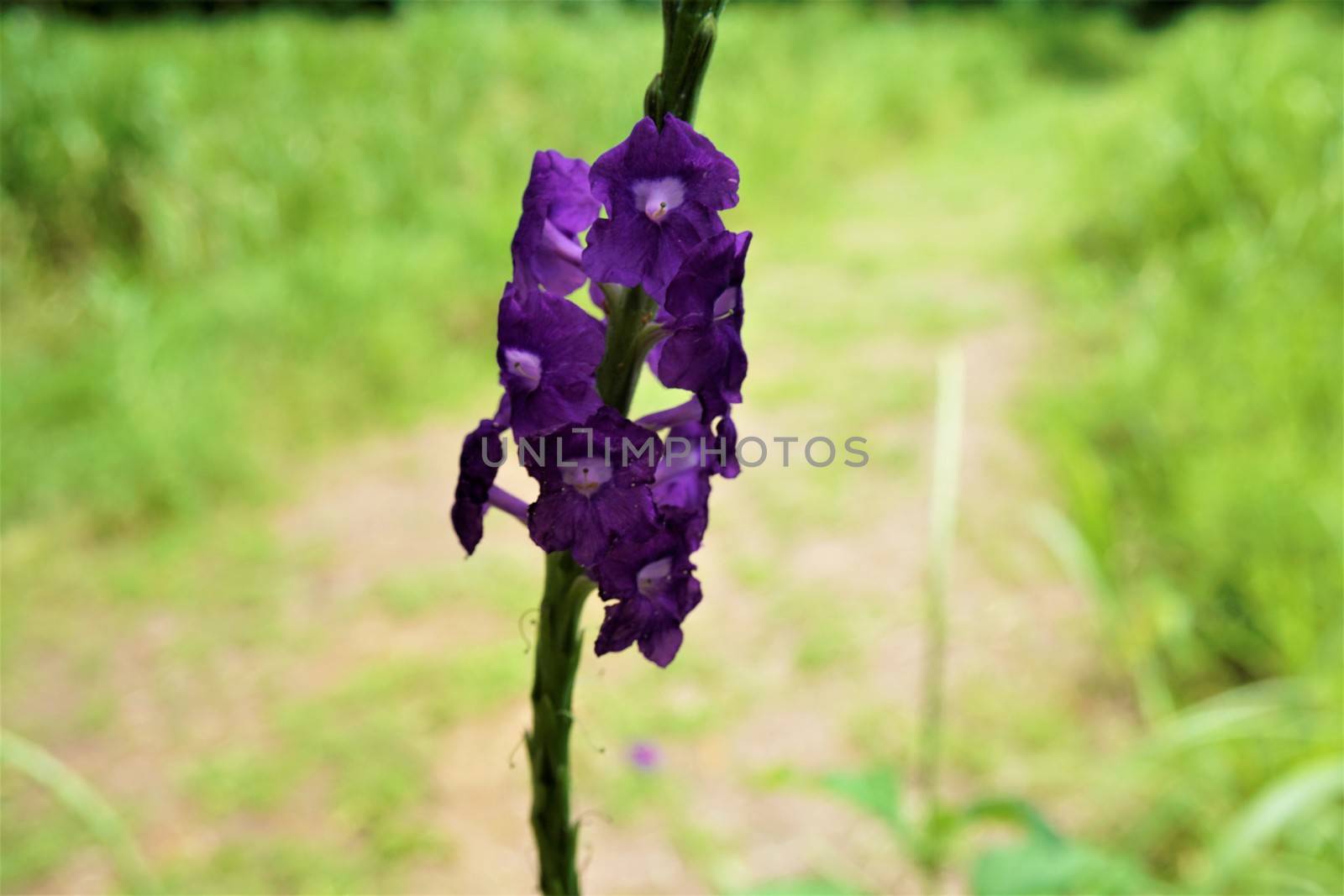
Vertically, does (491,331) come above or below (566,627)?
above

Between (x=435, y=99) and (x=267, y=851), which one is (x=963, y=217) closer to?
(x=435, y=99)

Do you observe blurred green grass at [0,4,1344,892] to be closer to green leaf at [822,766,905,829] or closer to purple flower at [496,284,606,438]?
green leaf at [822,766,905,829]

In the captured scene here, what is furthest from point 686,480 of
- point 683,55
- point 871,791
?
point 871,791

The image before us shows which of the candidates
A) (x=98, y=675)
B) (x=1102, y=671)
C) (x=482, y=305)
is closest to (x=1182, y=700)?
(x=1102, y=671)

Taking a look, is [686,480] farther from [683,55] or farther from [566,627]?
[683,55]

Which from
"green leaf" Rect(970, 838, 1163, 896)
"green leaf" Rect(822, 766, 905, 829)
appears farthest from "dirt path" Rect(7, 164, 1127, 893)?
"green leaf" Rect(970, 838, 1163, 896)

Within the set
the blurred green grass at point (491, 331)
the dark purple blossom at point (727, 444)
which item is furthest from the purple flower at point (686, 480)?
the blurred green grass at point (491, 331)

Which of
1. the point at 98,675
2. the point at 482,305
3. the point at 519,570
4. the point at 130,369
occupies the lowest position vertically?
the point at 98,675
